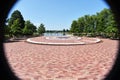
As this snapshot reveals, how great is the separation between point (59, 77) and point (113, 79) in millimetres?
2529

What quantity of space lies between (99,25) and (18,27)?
1896cm

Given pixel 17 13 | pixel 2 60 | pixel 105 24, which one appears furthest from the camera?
pixel 17 13

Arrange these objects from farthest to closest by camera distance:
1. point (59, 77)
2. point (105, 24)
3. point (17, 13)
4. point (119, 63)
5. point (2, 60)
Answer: point (17, 13) → point (105, 24) → point (59, 77) → point (2, 60) → point (119, 63)

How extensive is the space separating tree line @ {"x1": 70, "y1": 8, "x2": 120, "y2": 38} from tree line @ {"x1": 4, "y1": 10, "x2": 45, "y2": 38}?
17045 millimetres

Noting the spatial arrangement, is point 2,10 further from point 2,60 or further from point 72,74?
point 72,74

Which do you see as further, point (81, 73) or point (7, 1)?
point (81, 73)

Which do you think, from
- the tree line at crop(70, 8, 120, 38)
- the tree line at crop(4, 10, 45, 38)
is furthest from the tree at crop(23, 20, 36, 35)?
the tree line at crop(70, 8, 120, 38)

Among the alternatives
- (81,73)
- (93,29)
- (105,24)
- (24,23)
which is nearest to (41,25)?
(24,23)

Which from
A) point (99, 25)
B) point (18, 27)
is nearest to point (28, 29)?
point (18, 27)

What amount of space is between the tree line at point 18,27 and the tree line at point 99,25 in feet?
55.9

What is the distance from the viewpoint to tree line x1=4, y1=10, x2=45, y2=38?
41.8m

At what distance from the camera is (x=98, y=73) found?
24.6ft

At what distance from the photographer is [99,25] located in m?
49.9

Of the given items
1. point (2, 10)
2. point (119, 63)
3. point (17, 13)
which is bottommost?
point (119, 63)
